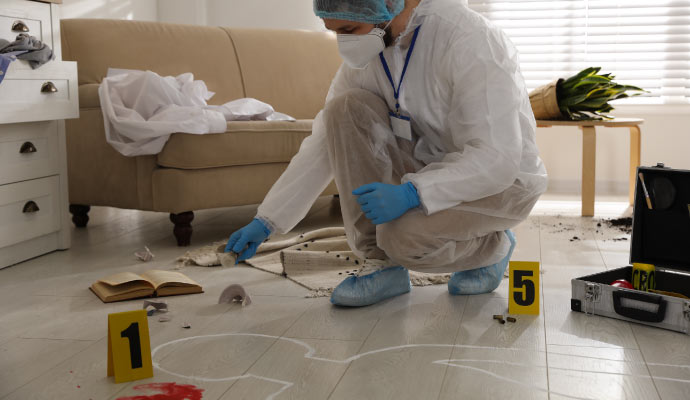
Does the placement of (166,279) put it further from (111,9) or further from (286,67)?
(111,9)

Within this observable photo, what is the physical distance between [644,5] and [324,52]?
76.9 inches

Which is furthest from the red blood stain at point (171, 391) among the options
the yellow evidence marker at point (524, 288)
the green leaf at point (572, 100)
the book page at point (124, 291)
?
the green leaf at point (572, 100)

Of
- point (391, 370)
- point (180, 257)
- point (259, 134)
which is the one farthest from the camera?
point (259, 134)

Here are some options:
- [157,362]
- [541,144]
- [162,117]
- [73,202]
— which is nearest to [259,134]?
[162,117]

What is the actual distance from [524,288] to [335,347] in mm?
523

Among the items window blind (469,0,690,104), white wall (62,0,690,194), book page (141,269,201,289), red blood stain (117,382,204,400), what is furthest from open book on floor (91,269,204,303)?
window blind (469,0,690,104)

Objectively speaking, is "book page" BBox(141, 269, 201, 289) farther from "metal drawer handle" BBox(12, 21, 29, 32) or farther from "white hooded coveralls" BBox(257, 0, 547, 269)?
"metal drawer handle" BBox(12, 21, 29, 32)

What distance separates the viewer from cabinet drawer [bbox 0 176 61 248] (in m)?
2.38

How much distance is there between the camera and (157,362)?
4.84 feet

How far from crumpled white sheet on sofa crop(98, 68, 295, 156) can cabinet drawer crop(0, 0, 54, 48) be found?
32 cm

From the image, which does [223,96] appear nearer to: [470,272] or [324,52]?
[324,52]

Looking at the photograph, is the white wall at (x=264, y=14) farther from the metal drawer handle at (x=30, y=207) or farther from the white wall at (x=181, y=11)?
the metal drawer handle at (x=30, y=207)

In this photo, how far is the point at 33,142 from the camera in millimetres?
2512

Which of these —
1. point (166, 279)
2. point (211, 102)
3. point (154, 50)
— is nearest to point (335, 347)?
point (166, 279)
